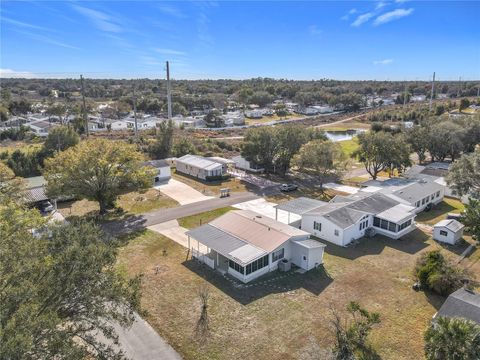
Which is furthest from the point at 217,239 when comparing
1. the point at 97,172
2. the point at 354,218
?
the point at 97,172

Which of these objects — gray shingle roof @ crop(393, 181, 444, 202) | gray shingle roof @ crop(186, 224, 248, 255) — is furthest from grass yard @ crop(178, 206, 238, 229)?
gray shingle roof @ crop(393, 181, 444, 202)

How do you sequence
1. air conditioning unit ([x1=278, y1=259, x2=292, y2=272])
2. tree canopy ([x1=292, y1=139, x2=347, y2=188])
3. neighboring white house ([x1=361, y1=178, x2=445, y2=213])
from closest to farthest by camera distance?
air conditioning unit ([x1=278, y1=259, x2=292, y2=272])
neighboring white house ([x1=361, y1=178, x2=445, y2=213])
tree canopy ([x1=292, y1=139, x2=347, y2=188])

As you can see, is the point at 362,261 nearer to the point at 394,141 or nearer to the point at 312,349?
the point at 312,349

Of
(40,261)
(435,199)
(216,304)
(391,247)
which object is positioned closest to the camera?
(40,261)

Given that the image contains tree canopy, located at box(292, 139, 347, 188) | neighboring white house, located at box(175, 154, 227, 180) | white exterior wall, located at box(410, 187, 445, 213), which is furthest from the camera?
neighboring white house, located at box(175, 154, 227, 180)

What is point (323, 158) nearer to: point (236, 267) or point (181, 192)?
point (181, 192)

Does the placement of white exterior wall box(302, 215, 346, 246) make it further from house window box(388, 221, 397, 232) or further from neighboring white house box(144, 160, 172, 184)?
neighboring white house box(144, 160, 172, 184)

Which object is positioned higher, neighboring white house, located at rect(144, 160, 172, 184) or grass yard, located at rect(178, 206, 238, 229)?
neighboring white house, located at rect(144, 160, 172, 184)

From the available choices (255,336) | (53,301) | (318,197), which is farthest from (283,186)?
(53,301)
